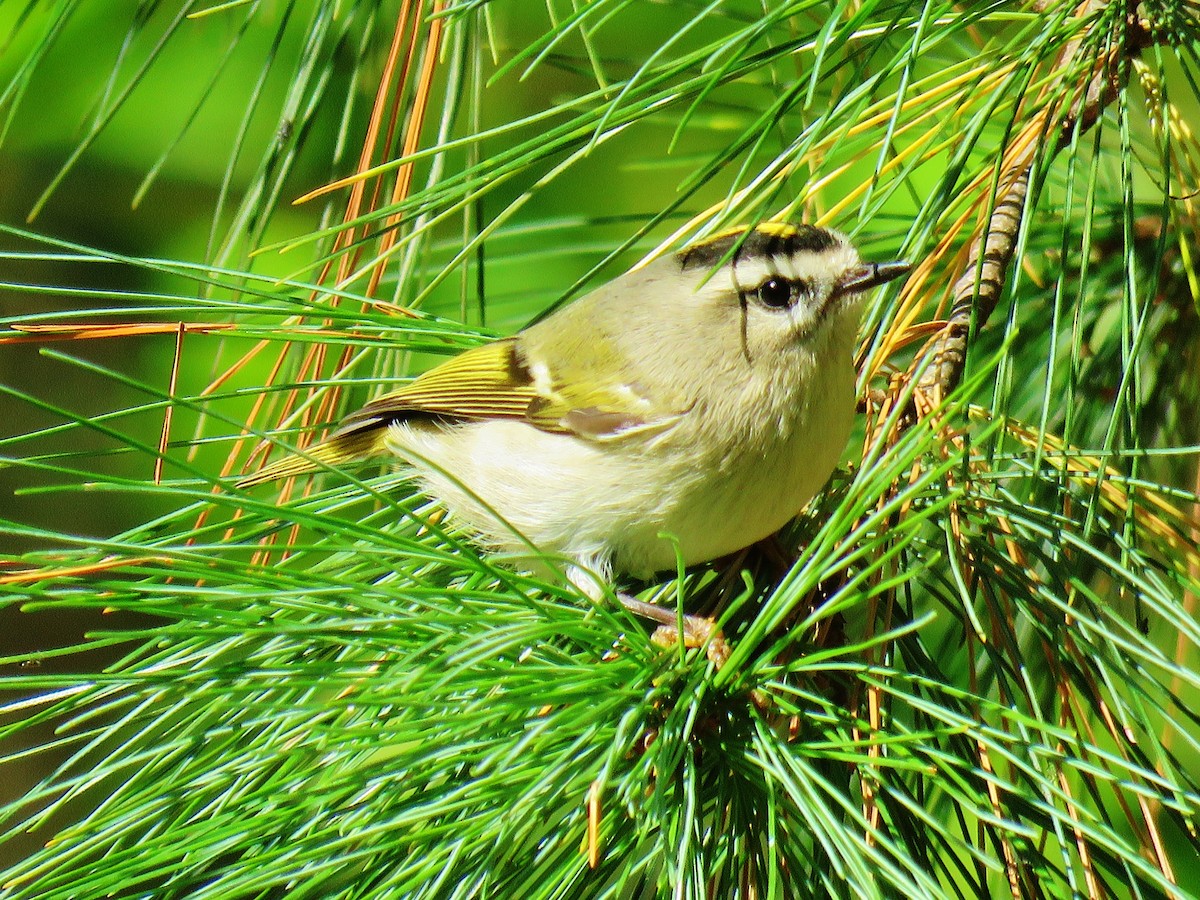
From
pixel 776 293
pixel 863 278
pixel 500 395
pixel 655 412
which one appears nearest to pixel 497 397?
pixel 500 395

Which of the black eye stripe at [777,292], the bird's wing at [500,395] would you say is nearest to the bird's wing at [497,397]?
the bird's wing at [500,395]

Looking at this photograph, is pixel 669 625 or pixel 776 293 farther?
pixel 776 293

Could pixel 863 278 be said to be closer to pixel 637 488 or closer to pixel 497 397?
pixel 637 488

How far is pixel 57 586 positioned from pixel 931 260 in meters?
0.75

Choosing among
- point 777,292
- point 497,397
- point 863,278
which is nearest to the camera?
point 863,278

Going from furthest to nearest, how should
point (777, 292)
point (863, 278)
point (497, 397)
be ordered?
point (497, 397) → point (777, 292) → point (863, 278)

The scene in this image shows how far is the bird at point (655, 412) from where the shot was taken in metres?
1.04

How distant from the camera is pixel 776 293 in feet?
3.76

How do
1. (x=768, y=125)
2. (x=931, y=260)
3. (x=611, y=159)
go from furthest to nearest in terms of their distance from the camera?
(x=611, y=159)
(x=931, y=260)
(x=768, y=125)

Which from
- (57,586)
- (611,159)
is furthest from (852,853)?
(611,159)

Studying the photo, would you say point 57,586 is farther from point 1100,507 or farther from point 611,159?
point 611,159

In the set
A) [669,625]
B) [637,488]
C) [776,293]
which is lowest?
[669,625]

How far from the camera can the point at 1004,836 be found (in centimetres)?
72

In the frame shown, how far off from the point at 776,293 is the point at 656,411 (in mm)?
172
